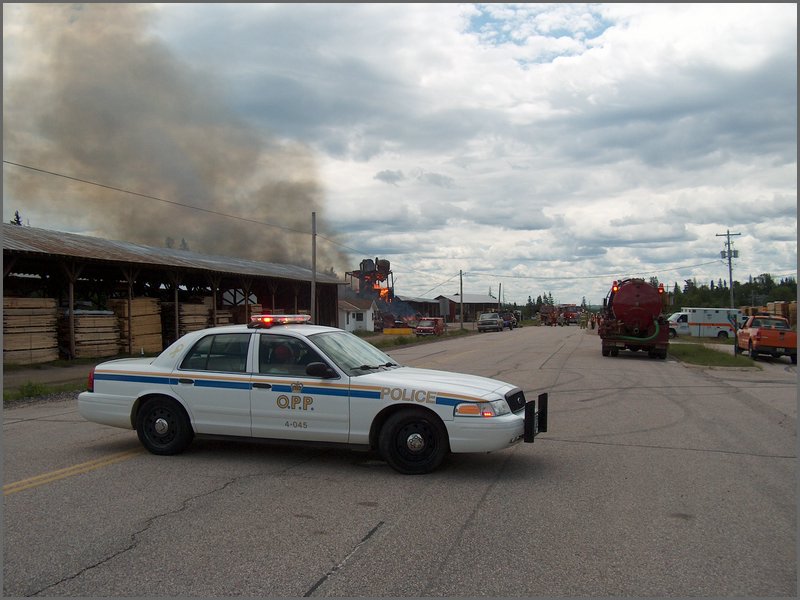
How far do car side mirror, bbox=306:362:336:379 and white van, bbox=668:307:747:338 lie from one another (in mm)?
42735

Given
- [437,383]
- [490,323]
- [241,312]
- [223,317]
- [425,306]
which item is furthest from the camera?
[425,306]

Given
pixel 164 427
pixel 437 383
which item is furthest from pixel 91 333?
pixel 437 383

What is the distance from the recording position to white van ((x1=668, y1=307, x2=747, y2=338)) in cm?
4538

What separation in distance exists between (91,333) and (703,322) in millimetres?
37901

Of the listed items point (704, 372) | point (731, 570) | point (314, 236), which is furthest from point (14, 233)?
point (731, 570)

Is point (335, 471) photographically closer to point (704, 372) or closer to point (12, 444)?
point (12, 444)

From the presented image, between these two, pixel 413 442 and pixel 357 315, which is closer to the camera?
pixel 413 442

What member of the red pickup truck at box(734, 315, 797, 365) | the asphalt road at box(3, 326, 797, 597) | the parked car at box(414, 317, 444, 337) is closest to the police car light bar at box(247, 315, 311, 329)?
the asphalt road at box(3, 326, 797, 597)

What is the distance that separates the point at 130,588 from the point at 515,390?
14.0ft

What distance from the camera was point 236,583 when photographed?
13.0 ft

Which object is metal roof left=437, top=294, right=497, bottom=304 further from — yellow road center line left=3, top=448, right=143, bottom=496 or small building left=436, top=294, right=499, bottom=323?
yellow road center line left=3, top=448, right=143, bottom=496

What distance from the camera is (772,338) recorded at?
24.8 metres

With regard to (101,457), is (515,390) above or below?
above

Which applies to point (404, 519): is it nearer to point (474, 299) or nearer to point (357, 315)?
point (357, 315)
